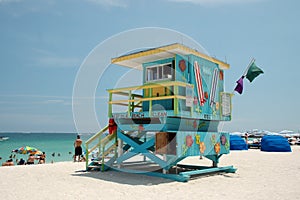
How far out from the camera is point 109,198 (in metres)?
7.12

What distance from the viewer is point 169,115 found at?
9.86 meters

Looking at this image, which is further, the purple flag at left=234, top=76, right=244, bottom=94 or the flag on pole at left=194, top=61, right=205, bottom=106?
the purple flag at left=234, top=76, right=244, bottom=94

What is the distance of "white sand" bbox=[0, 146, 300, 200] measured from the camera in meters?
7.46

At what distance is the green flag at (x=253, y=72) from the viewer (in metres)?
12.7

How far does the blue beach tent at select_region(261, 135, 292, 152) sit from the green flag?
1440 centimetres

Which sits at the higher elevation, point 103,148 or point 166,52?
point 166,52

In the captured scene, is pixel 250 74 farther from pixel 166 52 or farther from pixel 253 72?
pixel 166 52

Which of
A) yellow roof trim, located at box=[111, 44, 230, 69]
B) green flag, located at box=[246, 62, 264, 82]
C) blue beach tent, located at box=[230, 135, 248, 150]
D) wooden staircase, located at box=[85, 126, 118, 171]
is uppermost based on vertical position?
yellow roof trim, located at box=[111, 44, 230, 69]

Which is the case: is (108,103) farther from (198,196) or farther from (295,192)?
(295,192)

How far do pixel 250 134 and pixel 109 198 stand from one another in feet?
199

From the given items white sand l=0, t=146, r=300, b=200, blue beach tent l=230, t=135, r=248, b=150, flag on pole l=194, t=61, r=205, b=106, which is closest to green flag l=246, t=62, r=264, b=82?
flag on pole l=194, t=61, r=205, b=106

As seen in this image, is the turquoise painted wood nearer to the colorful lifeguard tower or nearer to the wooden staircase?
the colorful lifeguard tower

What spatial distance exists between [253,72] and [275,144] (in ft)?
48.5

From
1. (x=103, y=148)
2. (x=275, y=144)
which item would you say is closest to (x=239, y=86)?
(x=103, y=148)
